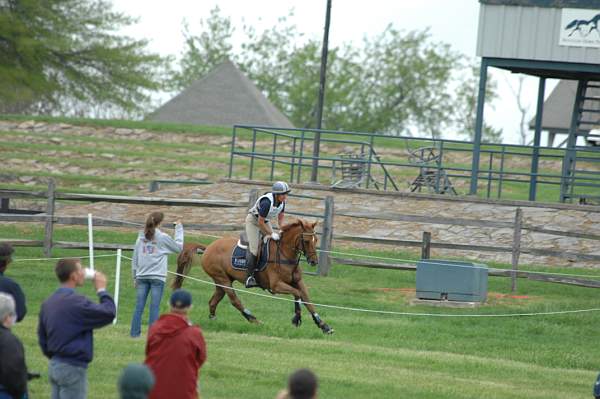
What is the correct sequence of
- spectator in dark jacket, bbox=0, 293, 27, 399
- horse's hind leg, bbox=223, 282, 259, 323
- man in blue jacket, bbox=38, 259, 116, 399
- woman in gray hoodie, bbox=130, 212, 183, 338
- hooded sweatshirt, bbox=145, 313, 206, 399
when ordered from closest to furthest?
spectator in dark jacket, bbox=0, 293, 27, 399, hooded sweatshirt, bbox=145, 313, 206, 399, man in blue jacket, bbox=38, 259, 116, 399, woman in gray hoodie, bbox=130, 212, 183, 338, horse's hind leg, bbox=223, 282, 259, 323

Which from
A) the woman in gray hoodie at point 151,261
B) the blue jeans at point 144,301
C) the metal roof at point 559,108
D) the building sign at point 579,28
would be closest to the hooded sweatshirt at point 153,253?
the woman in gray hoodie at point 151,261

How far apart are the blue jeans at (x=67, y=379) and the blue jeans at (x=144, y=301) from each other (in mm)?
6371

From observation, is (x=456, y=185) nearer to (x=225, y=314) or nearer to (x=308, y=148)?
(x=308, y=148)

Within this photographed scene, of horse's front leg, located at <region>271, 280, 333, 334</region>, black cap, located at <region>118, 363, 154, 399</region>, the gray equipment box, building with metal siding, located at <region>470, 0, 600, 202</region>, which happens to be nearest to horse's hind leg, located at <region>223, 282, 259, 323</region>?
horse's front leg, located at <region>271, 280, 333, 334</region>

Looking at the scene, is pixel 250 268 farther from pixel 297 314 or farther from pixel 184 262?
pixel 297 314

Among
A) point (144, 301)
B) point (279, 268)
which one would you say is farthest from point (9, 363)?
point (279, 268)

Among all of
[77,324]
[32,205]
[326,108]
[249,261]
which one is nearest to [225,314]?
[249,261]

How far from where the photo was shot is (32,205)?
37.4 metres

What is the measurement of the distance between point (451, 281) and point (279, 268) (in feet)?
14.2

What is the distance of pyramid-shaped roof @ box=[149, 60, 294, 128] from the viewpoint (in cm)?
5778

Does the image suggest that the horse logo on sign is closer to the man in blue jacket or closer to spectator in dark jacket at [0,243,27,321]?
spectator in dark jacket at [0,243,27,321]

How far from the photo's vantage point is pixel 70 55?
39.9 meters

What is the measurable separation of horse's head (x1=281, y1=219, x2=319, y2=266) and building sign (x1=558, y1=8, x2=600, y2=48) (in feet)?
41.6

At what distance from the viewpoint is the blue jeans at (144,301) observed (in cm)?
1656
